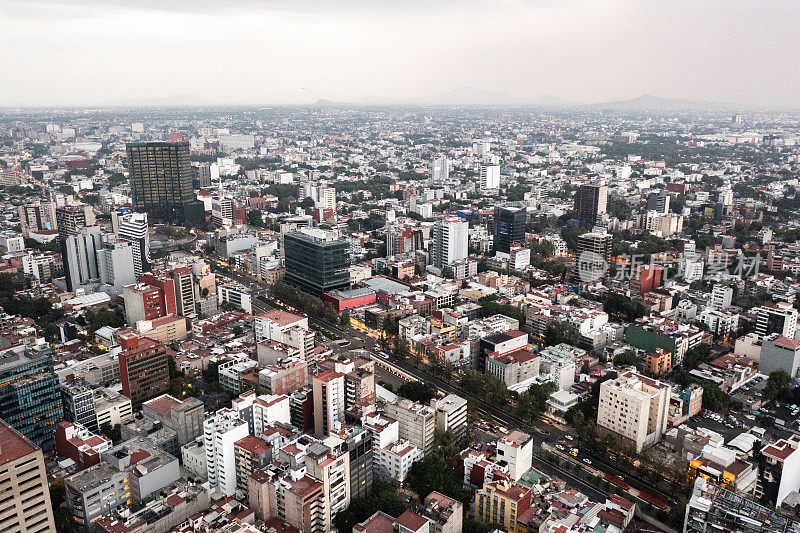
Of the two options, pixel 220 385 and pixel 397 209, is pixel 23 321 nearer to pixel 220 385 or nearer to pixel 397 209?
pixel 220 385

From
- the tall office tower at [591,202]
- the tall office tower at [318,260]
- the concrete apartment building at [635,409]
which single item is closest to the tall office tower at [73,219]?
the tall office tower at [318,260]

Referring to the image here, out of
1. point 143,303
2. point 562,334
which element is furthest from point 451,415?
point 143,303

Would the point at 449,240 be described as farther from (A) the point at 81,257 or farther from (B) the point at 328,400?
(A) the point at 81,257

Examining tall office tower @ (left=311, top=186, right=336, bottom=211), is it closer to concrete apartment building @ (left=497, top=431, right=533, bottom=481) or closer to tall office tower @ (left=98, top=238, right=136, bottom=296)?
tall office tower @ (left=98, top=238, right=136, bottom=296)

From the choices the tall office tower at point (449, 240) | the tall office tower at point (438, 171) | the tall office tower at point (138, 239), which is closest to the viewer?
the tall office tower at point (138, 239)

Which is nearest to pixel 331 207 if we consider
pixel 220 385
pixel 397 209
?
pixel 397 209

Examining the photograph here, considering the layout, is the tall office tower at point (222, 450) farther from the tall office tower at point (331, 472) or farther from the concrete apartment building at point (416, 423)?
the concrete apartment building at point (416, 423)
